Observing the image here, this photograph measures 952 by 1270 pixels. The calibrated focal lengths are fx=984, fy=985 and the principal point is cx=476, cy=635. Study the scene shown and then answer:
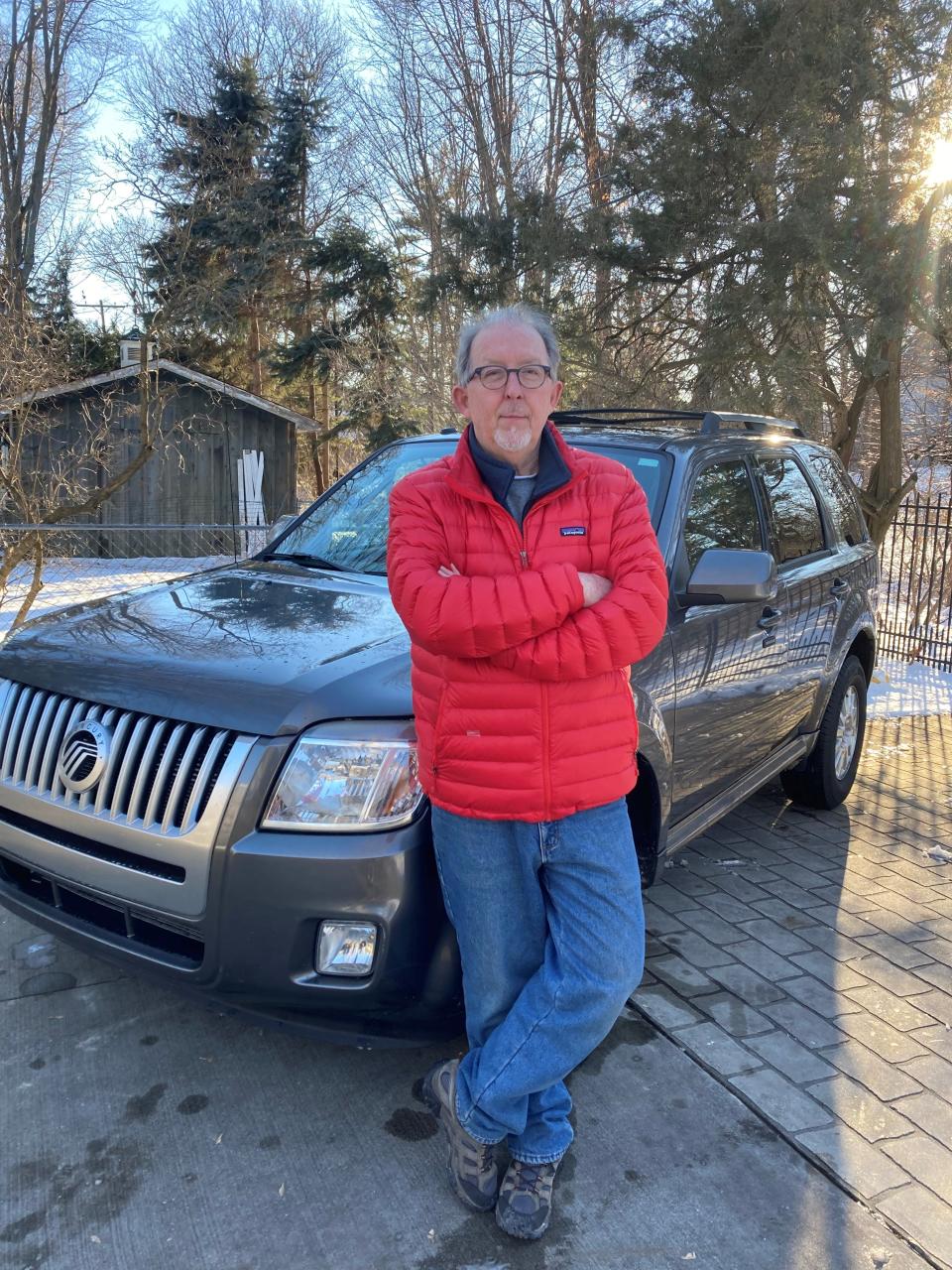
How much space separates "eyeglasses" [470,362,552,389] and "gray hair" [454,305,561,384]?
0.05 m

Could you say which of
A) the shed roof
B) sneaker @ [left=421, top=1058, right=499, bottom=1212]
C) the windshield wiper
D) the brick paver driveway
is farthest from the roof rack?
the shed roof

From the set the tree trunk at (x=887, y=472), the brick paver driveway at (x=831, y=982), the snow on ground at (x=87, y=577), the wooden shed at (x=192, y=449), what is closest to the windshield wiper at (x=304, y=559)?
the brick paver driveway at (x=831, y=982)

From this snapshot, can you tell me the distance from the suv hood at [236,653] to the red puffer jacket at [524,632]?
1.09 feet

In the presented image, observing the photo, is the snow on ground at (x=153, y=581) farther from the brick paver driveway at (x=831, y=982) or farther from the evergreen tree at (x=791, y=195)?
the brick paver driveway at (x=831, y=982)

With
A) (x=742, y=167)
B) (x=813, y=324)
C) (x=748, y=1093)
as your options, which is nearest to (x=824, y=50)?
(x=742, y=167)

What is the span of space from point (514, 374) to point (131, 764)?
1.39 metres

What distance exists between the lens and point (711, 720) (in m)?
3.60

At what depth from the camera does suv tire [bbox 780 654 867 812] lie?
16.6 ft

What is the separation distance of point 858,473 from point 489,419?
1720 centimetres

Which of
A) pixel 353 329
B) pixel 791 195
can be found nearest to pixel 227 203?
pixel 353 329

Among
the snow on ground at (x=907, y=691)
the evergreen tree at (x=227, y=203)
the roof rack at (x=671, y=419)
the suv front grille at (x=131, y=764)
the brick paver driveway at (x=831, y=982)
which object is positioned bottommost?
the snow on ground at (x=907, y=691)

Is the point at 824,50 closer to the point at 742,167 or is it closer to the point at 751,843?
the point at 742,167

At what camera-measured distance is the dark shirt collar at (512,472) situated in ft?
7.24

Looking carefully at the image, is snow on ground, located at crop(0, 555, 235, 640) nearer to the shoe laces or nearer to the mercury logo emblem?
the mercury logo emblem
